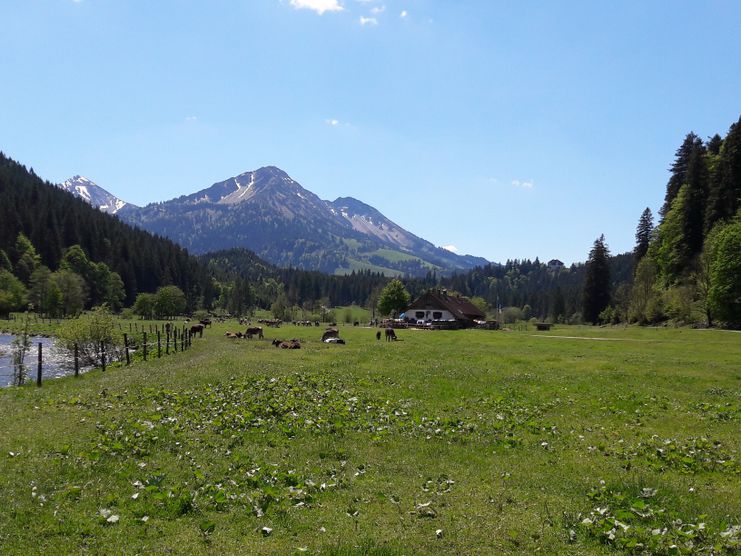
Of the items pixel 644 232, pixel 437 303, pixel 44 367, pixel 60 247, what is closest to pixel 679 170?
pixel 644 232

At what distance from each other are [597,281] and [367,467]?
405 ft

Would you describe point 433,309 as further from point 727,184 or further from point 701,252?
point 727,184

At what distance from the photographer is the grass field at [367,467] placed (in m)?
9.36

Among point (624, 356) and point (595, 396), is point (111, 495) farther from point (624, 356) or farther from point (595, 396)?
point (624, 356)

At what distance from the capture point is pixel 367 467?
45.1 feet

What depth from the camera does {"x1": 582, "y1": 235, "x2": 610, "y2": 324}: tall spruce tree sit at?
12388 cm

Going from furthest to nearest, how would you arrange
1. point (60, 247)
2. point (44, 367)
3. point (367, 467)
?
1. point (60, 247)
2. point (44, 367)
3. point (367, 467)

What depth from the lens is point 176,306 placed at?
535 feet

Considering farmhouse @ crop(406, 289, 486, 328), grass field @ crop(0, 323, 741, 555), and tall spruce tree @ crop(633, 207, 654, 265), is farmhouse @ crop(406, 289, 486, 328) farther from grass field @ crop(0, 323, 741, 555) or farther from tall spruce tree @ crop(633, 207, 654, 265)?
grass field @ crop(0, 323, 741, 555)

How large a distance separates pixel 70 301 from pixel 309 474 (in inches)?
5453

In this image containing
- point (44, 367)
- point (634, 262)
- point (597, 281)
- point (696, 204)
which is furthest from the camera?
point (634, 262)

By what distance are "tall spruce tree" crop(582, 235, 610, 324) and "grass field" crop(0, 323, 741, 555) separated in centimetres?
10394

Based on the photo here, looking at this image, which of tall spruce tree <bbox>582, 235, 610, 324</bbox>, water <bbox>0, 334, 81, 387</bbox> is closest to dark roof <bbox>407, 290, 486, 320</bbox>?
tall spruce tree <bbox>582, 235, 610, 324</bbox>

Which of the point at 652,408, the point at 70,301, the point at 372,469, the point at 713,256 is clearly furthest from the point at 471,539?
the point at 70,301
